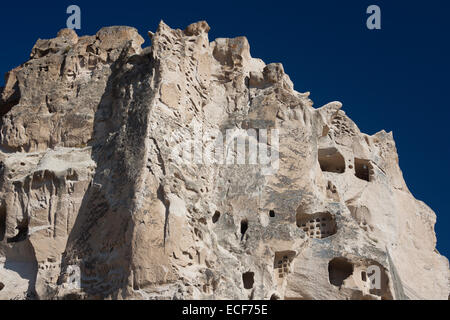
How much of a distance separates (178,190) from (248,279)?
2.64 meters

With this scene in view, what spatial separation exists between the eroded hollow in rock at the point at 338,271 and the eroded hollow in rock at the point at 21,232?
24.3 ft

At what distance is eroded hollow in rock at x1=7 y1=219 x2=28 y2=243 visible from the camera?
68.7 ft

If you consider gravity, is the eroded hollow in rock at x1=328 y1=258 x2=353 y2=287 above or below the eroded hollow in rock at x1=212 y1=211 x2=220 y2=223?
below

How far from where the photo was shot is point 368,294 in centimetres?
2034

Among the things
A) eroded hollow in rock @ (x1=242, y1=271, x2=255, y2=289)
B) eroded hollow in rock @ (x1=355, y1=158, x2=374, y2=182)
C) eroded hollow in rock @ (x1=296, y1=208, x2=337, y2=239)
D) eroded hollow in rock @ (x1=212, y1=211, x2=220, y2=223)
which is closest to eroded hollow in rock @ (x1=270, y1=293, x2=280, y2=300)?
eroded hollow in rock @ (x1=242, y1=271, x2=255, y2=289)

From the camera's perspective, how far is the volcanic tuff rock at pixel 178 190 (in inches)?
752

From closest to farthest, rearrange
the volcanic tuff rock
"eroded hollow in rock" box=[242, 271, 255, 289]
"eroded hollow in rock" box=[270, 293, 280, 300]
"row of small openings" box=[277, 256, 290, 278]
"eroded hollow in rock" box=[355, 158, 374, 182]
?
the volcanic tuff rock → "eroded hollow in rock" box=[270, 293, 280, 300] → "eroded hollow in rock" box=[242, 271, 255, 289] → "row of small openings" box=[277, 256, 290, 278] → "eroded hollow in rock" box=[355, 158, 374, 182]

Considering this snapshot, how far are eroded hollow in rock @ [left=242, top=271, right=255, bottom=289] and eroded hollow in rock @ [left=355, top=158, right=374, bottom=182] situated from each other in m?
6.98

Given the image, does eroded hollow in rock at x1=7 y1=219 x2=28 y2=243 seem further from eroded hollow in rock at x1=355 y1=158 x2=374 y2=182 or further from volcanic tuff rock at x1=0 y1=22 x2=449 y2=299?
eroded hollow in rock at x1=355 y1=158 x2=374 y2=182

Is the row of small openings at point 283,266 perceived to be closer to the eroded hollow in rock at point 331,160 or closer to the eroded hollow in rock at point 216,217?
the eroded hollow in rock at point 216,217

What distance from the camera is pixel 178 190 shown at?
19719 mm

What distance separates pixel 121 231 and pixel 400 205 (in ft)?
32.7

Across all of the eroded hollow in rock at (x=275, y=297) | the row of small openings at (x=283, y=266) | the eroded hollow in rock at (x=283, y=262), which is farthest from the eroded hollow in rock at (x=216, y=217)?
the eroded hollow in rock at (x=275, y=297)
